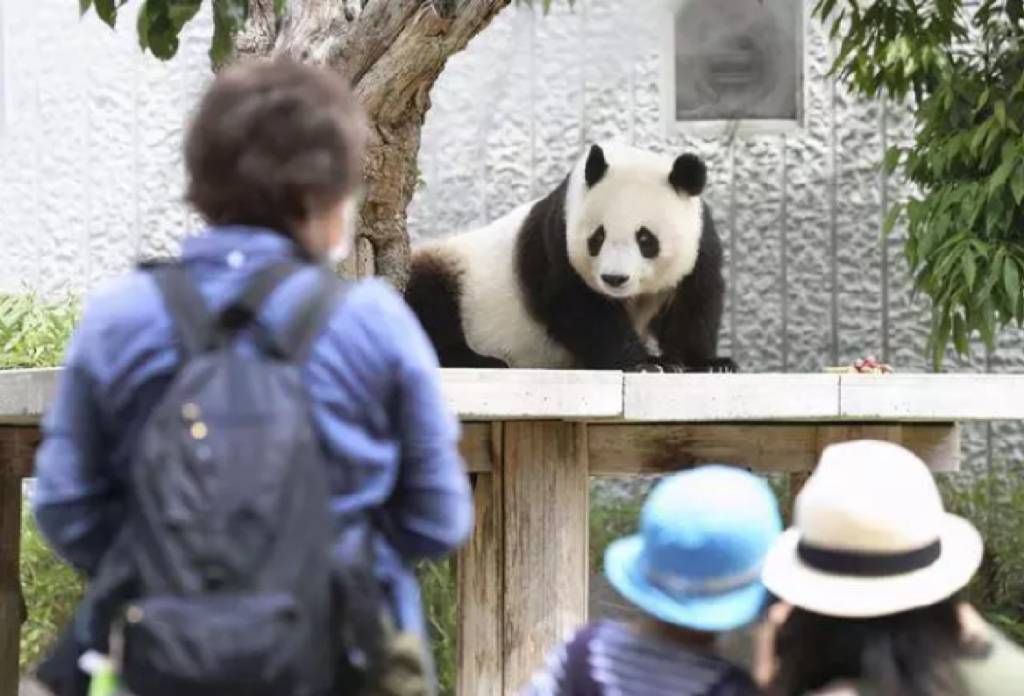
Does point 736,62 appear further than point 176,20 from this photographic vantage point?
Yes

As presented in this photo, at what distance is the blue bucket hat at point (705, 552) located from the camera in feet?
6.76

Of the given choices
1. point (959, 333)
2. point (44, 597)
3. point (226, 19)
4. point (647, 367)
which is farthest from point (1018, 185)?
point (44, 597)

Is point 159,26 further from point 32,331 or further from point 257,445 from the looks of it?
point 32,331

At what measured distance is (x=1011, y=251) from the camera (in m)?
6.09

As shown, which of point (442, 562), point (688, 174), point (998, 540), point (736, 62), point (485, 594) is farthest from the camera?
point (736, 62)

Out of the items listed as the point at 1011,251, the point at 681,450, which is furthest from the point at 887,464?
the point at 1011,251

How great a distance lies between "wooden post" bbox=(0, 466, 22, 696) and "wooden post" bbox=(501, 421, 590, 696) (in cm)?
187

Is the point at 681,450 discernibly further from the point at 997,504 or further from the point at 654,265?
the point at 997,504

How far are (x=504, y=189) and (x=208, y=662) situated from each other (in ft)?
22.9

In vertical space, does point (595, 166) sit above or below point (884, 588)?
above

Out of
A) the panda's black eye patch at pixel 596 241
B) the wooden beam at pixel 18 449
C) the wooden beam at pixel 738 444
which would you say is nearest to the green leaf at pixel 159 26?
the wooden beam at pixel 738 444

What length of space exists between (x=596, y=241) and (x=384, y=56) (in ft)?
3.50

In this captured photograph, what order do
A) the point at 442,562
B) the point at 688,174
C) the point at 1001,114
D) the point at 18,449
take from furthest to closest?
the point at 442,562, the point at 1001,114, the point at 688,174, the point at 18,449

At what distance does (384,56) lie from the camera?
477 cm
